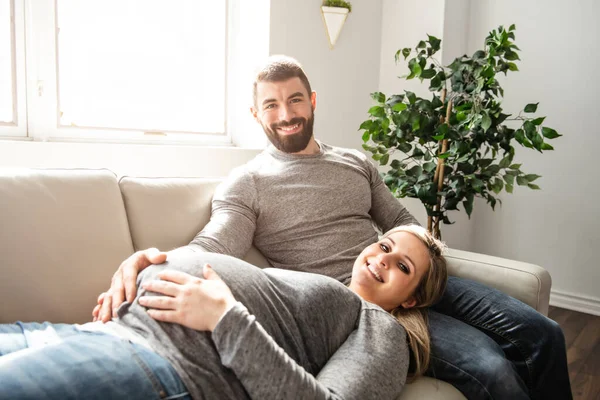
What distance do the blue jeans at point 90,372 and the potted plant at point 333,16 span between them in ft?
7.42

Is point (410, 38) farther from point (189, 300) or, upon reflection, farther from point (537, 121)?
point (189, 300)

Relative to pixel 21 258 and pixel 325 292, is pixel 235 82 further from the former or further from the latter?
pixel 325 292

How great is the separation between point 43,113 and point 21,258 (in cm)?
93

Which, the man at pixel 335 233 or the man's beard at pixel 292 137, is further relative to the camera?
the man's beard at pixel 292 137

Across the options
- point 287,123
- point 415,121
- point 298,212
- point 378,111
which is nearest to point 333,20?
point 378,111

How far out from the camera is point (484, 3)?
319 centimetres

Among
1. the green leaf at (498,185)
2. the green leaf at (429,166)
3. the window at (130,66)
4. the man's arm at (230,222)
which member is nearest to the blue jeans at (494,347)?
the man's arm at (230,222)

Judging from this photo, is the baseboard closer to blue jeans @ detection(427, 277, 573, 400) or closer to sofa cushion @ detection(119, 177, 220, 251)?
blue jeans @ detection(427, 277, 573, 400)

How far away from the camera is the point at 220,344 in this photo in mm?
842

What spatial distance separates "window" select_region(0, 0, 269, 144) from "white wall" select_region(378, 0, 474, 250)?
99 centimetres

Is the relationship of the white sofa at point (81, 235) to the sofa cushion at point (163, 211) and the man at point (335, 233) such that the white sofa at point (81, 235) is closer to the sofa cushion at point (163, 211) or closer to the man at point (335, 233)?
the sofa cushion at point (163, 211)

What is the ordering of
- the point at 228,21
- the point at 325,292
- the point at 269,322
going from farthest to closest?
1. the point at 228,21
2. the point at 325,292
3. the point at 269,322

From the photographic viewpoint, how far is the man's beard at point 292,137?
5.90 ft

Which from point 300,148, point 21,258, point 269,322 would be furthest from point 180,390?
point 300,148
